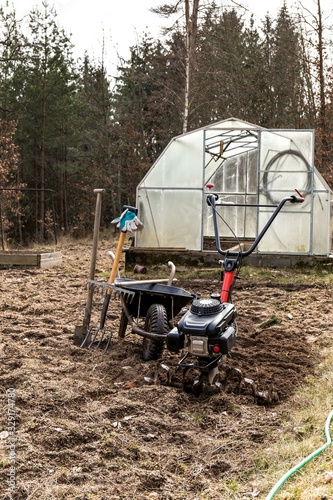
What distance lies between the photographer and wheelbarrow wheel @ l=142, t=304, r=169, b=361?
521 centimetres

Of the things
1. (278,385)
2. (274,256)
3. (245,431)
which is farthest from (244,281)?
(245,431)

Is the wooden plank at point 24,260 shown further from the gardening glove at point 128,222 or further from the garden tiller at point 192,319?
the gardening glove at point 128,222

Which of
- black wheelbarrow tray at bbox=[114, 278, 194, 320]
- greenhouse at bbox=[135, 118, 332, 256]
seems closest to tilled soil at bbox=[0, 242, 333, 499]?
black wheelbarrow tray at bbox=[114, 278, 194, 320]

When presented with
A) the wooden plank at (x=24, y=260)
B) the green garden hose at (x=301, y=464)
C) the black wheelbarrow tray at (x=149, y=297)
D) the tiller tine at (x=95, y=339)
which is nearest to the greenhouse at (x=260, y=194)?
the wooden plank at (x=24, y=260)

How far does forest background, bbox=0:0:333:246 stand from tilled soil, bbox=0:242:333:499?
48.0 feet

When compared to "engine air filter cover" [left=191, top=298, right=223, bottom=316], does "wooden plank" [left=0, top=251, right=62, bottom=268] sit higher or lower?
lower

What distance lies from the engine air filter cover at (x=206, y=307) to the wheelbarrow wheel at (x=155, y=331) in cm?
84

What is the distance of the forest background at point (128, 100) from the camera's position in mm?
21375

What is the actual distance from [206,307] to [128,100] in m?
23.6

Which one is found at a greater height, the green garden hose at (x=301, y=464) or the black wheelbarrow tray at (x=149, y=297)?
the black wheelbarrow tray at (x=149, y=297)

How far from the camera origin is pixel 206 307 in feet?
14.3

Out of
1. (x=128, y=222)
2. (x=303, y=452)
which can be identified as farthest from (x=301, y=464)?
(x=128, y=222)

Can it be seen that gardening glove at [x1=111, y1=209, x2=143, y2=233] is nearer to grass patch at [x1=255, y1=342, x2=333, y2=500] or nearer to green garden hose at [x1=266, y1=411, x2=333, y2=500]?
grass patch at [x1=255, y1=342, x2=333, y2=500]

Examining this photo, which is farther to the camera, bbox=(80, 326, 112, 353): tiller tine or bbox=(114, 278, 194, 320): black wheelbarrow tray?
bbox=(80, 326, 112, 353): tiller tine
